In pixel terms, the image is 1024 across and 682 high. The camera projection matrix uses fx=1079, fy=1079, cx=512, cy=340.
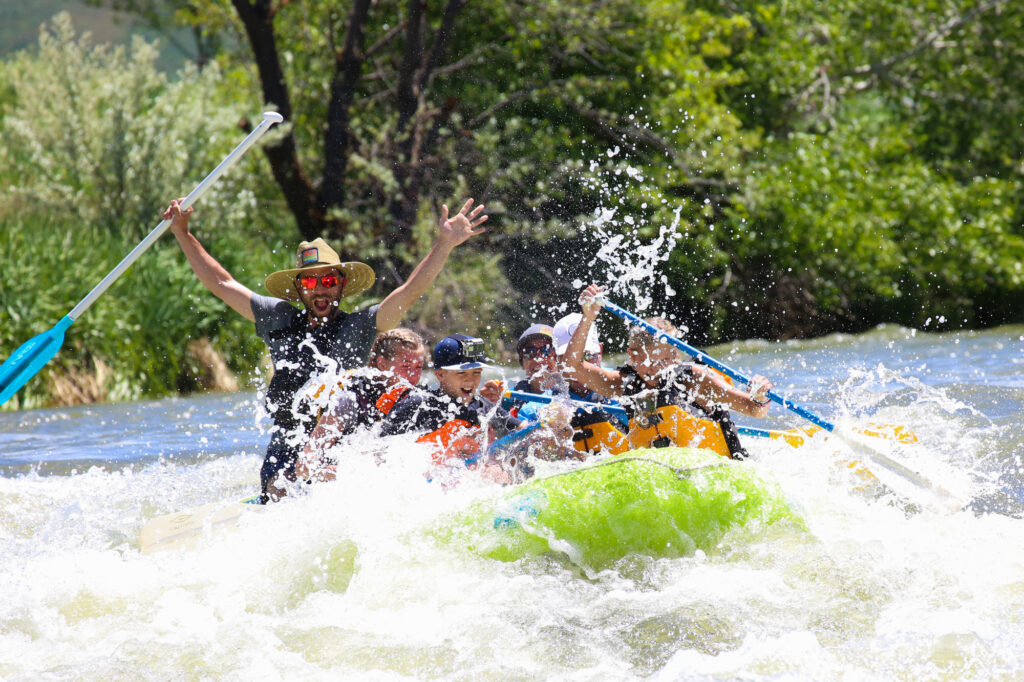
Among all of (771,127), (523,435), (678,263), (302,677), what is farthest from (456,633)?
(771,127)

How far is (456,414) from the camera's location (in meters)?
4.62

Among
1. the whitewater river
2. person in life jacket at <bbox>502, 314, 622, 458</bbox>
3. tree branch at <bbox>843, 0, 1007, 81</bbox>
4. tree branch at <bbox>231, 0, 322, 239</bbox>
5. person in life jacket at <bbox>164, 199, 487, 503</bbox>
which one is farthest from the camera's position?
tree branch at <bbox>843, 0, 1007, 81</bbox>

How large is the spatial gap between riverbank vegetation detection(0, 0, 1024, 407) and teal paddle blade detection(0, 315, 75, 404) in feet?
17.0

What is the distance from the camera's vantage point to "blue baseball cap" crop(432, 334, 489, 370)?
182 inches

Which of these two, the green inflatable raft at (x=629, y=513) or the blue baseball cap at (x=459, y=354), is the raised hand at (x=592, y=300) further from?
the green inflatable raft at (x=629, y=513)

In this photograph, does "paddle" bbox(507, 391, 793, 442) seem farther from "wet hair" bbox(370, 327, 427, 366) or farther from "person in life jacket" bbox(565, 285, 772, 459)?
"wet hair" bbox(370, 327, 427, 366)

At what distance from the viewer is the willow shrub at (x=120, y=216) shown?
9.91 meters

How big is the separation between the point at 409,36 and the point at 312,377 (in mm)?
9154

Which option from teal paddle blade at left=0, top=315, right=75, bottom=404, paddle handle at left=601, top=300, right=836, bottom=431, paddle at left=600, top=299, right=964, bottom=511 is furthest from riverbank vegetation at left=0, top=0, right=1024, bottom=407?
paddle at left=600, top=299, right=964, bottom=511

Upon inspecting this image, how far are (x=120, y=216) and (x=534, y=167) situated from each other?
4531 millimetres

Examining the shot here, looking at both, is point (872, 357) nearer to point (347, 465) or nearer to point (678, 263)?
point (678, 263)

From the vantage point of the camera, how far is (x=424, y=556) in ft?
12.6

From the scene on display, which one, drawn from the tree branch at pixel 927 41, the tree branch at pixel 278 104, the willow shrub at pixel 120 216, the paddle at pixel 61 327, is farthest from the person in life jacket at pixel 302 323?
the tree branch at pixel 927 41

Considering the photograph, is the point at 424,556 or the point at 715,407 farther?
the point at 715,407
